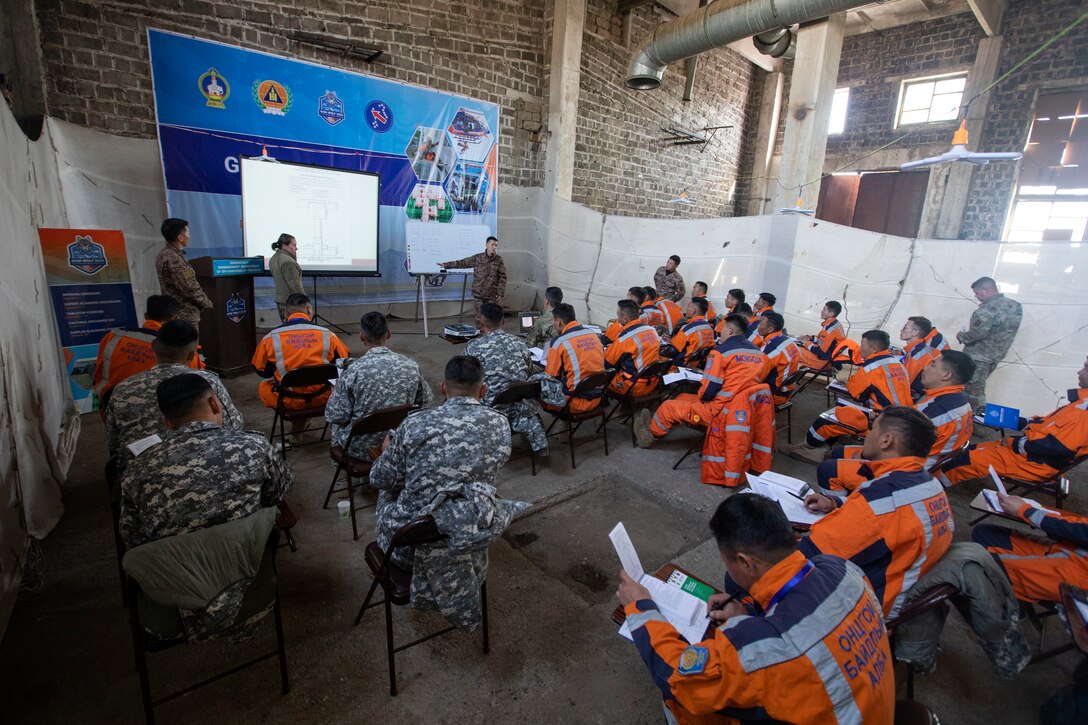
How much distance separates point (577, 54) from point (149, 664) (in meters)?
9.10

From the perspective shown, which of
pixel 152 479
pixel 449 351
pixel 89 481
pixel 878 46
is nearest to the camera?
pixel 152 479

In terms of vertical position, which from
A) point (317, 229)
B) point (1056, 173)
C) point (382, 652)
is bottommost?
point (382, 652)

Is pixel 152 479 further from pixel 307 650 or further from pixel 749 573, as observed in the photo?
pixel 749 573

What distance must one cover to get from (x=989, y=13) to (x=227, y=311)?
40.8ft

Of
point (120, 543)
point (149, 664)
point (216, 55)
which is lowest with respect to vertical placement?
point (149, 664)

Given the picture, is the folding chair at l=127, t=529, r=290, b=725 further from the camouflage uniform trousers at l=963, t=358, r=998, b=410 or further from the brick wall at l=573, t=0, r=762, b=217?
the brick wall at l=573, t=0, r=762, b=217

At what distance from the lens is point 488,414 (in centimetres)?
183

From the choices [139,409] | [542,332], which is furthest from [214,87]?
[139,409]

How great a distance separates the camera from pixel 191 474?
1.53 meters

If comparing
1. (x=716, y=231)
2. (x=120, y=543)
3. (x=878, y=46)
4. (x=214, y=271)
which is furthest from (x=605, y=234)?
(x=878, y=46)

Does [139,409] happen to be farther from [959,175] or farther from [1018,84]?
[1018,84]

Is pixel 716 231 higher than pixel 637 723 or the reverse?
higher

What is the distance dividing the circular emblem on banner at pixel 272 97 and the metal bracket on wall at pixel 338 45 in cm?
64

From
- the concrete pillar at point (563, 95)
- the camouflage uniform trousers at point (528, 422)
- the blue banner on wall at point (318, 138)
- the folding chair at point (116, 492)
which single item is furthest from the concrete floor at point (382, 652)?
the concrete pillar at point (563, 95)
